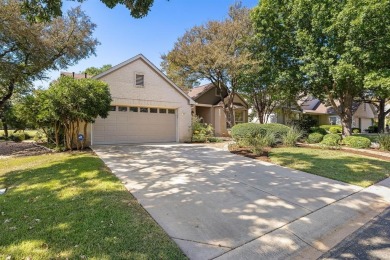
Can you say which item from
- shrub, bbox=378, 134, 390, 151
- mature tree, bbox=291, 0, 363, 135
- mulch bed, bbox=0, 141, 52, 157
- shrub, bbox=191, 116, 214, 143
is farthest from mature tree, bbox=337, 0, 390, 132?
mulch bed, bbox=0, 141, 52, 157

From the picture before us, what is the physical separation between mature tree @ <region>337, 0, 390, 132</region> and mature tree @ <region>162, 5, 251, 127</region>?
6.60 meters

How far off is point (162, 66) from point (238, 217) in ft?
65.9

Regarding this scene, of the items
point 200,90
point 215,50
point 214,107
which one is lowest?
point 214,107

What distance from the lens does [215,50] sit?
1802 centimetres

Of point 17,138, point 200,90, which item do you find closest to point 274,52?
point 200,90

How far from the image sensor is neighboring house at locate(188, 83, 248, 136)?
23.0m

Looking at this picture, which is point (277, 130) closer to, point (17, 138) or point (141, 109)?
point (141, 109)

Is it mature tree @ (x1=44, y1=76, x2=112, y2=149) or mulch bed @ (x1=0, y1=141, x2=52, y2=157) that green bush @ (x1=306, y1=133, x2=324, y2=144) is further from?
mulch bed @ (x1=0, y1=141, x2=52, y2=157)

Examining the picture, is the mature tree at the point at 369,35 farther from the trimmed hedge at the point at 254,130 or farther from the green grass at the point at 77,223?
the green grass at the point at 77,223

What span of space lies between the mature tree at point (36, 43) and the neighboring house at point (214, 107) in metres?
11.2

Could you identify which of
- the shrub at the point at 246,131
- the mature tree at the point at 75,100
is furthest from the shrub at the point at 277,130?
the mature tree at the point at 75,100

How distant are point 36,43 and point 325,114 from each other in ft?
105

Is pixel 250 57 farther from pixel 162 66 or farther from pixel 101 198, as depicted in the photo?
pixel 101 198

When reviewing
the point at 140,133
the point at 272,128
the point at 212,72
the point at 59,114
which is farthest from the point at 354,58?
the point at 59,114
